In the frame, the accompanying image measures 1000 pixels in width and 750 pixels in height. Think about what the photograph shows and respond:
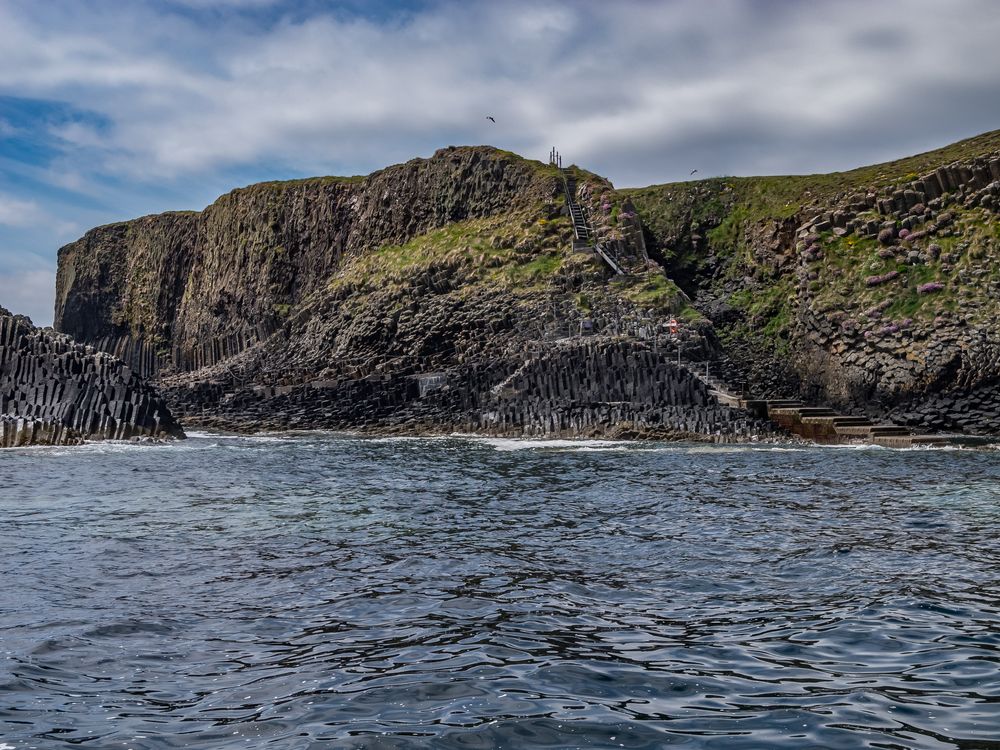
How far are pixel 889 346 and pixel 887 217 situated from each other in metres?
11.0

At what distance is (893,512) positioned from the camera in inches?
781

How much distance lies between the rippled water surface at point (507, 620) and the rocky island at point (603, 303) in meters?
26.7

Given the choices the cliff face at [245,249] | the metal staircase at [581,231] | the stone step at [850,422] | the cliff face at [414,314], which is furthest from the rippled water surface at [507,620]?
the cliff face at [245,249]

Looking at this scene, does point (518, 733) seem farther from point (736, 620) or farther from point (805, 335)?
point (805, 335)

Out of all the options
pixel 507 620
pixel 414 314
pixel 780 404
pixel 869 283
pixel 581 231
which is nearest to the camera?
pixel 507 620

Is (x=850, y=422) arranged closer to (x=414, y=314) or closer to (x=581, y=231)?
(x=581, y=231)

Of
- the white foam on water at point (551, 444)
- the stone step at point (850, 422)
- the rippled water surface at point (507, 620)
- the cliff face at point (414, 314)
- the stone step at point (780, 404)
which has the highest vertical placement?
the cliff face at point (414, 314)

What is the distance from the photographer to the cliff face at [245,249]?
76125 mm

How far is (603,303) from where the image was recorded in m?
58.3

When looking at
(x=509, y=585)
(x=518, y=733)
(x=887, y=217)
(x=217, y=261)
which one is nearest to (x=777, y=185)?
(x=887, y=217)

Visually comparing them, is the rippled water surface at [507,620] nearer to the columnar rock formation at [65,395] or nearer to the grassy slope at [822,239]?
the columnar rock formation at [65,395]

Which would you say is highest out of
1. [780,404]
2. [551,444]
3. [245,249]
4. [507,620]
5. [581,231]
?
[245,249]

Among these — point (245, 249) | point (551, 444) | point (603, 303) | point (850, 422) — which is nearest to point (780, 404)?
point (850, 422)

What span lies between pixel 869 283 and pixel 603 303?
1557 cm
